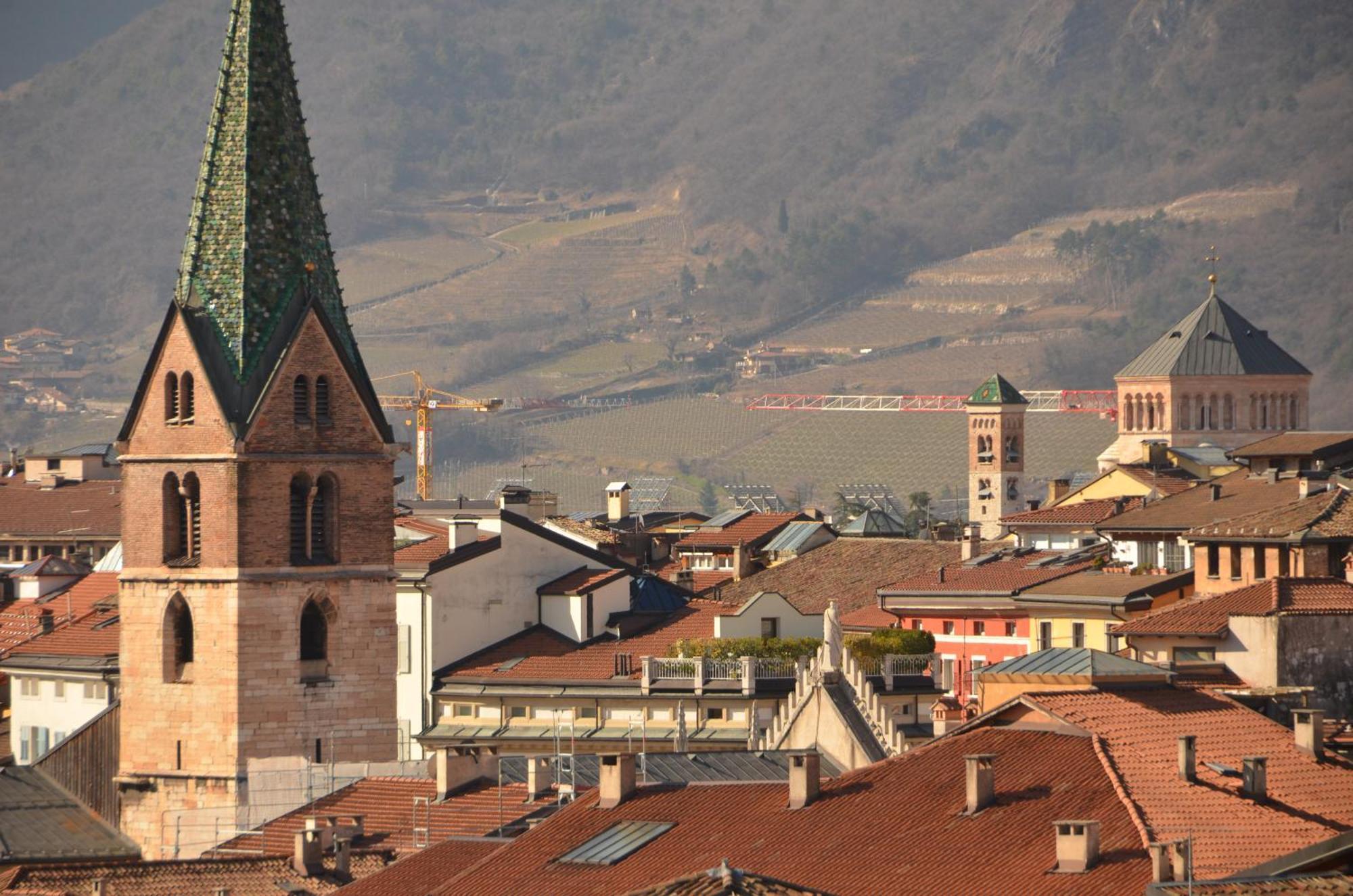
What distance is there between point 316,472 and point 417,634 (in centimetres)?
1104

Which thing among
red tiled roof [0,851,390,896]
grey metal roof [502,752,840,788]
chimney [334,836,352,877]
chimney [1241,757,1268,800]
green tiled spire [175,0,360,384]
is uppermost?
green tiled spire [175,0,360,384]

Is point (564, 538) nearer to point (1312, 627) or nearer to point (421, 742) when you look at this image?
point (421, 742)

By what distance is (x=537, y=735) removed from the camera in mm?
72750

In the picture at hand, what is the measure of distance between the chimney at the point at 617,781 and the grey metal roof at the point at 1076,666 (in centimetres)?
537

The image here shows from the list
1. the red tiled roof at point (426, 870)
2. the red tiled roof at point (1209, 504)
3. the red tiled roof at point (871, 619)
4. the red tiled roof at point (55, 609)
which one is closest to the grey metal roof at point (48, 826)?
the red tiled roof at point (55, 609)

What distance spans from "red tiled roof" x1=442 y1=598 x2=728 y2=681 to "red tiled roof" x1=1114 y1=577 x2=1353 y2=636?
2020cm

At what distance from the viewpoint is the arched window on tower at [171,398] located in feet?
222

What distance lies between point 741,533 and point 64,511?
107ft

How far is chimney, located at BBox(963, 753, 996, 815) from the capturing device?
34.1 meters

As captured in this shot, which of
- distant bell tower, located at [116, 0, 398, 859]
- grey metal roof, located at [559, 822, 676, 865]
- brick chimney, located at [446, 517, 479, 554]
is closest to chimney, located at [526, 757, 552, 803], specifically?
grey metal roof, located at [559, 822, 676, 865]

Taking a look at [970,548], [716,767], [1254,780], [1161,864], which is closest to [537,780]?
[716,767]

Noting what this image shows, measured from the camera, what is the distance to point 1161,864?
1156 inches

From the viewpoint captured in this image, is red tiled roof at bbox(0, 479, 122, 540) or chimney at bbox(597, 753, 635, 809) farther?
red tiled roof at bbox(0, 479, 122, 540)

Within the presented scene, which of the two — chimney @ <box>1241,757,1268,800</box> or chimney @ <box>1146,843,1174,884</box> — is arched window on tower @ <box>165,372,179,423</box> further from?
chimney @ <box>1146,843,1174,884</box>
